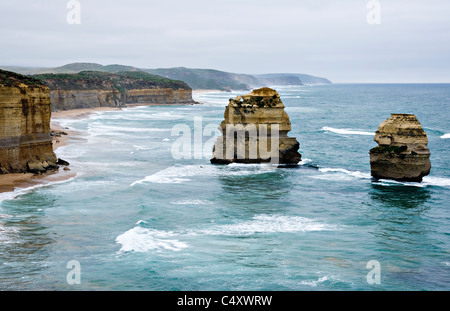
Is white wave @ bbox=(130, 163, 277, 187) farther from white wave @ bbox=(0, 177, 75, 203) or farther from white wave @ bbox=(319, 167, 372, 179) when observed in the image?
white wave @ bbox=(0, 177, 75, 203)

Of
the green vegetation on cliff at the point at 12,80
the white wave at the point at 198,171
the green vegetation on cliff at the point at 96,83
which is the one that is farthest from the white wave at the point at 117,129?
the green vegetation on cliff at the point at 96,83

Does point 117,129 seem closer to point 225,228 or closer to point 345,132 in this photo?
point 345,132

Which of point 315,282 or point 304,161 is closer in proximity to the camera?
point 315,282

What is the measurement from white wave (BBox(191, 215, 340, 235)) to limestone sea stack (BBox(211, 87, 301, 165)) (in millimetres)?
14892

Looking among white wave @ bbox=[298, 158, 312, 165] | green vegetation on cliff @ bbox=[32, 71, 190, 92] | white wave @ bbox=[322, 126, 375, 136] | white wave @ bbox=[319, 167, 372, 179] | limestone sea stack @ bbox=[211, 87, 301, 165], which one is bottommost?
white wave @ bbox=[319, 167, 372, 179]

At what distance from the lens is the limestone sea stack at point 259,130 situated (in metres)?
41.6

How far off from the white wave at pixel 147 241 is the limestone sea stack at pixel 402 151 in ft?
59.6

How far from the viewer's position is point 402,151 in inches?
1368

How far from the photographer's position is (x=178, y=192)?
1310 inches

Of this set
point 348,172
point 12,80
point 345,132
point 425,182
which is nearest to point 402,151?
point 425,182

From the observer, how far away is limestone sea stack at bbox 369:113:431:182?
34.6m

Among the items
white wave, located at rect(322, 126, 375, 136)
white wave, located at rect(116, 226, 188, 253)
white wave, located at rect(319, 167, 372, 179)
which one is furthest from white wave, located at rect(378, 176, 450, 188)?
white wave, located at rect(322, 126, 375, 136)

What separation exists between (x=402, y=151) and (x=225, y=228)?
15.7m
